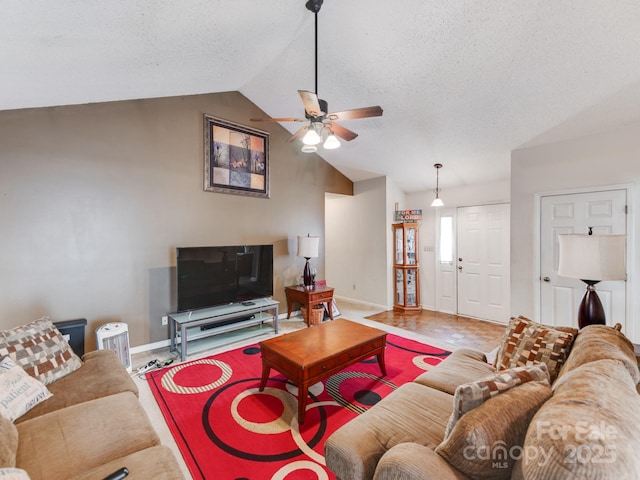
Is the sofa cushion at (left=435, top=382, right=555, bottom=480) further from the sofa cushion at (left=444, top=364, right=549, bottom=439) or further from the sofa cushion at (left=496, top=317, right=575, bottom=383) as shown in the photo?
the sofa cushion at (left=496, top=317, right=575, bottom=383)

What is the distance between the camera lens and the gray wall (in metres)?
2.74

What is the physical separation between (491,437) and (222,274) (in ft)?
11.0

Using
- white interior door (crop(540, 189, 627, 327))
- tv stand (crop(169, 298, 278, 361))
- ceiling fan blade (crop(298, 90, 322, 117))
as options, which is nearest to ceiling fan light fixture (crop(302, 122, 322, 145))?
ceiling fan blade (crop(298, 90, 322, 117))

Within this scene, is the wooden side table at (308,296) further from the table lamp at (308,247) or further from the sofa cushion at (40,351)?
the sofa cushion at (40,351)

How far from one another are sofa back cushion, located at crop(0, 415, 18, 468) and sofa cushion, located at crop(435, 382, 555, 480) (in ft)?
5.72

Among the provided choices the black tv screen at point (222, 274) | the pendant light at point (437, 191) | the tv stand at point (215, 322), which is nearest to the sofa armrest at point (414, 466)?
the tv stand at point (215, 322)

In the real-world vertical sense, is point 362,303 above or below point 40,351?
below

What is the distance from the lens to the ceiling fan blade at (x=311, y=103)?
216cm

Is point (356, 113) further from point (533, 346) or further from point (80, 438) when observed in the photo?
point (80, 438)

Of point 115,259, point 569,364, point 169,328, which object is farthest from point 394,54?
point 169,328

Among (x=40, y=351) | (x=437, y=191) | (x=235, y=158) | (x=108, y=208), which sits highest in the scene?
(x=235, y=158)

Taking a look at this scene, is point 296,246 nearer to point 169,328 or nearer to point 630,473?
point 169,328

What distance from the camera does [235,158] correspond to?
419cm

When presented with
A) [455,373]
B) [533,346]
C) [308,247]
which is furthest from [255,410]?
[308,247]
